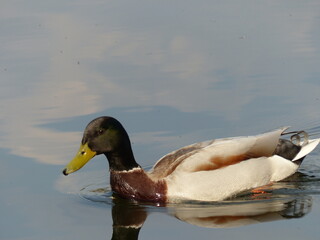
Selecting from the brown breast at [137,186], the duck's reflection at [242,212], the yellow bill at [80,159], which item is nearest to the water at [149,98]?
the duck's reflection at [242,212]

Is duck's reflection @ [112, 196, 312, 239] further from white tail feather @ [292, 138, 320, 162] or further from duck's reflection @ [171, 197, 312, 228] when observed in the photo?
white tail feather @ [292, 138, 320, 162]

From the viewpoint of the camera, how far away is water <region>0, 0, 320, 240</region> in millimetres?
7445

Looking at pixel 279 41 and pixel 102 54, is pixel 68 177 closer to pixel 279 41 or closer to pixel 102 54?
pixel 102 54

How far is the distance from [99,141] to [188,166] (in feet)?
2.90

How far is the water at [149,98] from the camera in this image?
24.4 feet

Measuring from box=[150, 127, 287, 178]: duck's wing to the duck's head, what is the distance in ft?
1.43

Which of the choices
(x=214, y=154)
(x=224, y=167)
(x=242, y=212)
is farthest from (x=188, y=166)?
(x=242, y=212)

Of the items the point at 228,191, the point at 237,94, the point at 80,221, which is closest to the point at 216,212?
the point at 228,191

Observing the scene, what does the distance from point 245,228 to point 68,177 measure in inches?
93.5

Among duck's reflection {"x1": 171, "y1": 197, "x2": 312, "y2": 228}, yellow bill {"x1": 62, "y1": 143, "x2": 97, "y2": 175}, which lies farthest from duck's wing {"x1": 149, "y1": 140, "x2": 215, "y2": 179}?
yellow bill {"x1": 62, "y1": 143, "x2": 97, "y2": 175}

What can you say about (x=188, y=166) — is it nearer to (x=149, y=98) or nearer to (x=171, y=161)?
(x=171, y=161)

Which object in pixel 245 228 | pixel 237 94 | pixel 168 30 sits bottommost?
pixel 245 228

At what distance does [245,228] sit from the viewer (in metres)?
6.97

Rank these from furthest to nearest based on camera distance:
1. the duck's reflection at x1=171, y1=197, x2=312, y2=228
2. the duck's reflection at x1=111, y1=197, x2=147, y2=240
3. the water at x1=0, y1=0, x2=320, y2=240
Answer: the water at x1=0, y1=0, x2=320, y2=240 → the duck's reflection at x1=171, y1=197, x2=312, y2=228 → the duck's reflection at x1=111, y1=197, x2=147, y2=240
